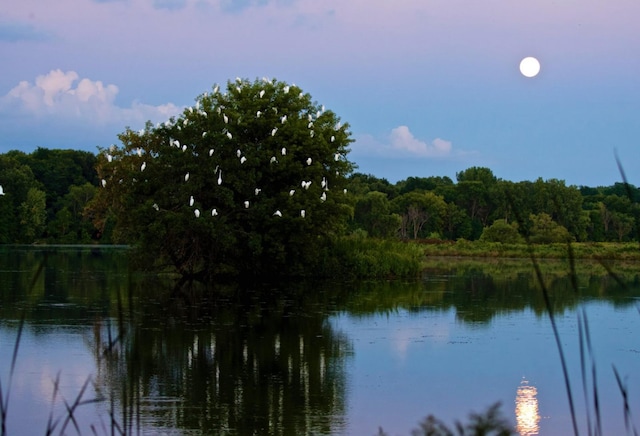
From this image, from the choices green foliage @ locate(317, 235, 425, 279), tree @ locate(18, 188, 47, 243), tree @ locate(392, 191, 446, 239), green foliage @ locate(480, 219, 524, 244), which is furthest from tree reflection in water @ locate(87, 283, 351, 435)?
tree @ locate(18, 188, 47, 243)

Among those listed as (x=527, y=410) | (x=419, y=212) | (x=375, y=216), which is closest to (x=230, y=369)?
(x=527, y=410)

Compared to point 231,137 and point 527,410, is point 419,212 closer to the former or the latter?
point 231,137

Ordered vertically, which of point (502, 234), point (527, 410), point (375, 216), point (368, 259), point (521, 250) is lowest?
point (527, 410)

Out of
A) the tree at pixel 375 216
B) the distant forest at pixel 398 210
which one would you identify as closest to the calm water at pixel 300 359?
the tree at pixel 375 216

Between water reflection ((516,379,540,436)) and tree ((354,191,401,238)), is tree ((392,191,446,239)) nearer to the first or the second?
tree ((354,191,401,238))

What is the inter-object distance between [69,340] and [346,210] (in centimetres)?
1515

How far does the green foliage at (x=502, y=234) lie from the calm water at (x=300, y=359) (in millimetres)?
31730

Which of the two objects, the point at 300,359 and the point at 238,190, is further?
the point at 238,190

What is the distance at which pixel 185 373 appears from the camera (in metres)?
11.0

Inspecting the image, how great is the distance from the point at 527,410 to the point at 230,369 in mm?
3847

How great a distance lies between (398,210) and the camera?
6744cm

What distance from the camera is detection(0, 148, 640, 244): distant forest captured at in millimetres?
59156

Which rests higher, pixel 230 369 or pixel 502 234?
pixel 502 234

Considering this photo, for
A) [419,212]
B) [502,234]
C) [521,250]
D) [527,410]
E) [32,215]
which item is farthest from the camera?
[419,212]
